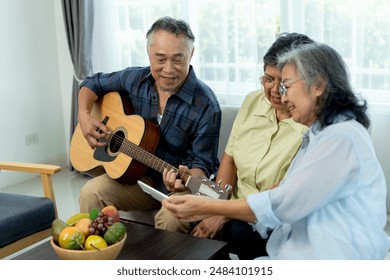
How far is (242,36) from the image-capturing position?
3594mm

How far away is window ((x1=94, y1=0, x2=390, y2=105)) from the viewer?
10.3ft

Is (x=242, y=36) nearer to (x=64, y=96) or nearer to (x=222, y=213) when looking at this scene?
(x=64, y=96)

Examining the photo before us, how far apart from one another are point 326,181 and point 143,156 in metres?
1.11

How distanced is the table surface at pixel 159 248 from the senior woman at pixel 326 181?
233 mm

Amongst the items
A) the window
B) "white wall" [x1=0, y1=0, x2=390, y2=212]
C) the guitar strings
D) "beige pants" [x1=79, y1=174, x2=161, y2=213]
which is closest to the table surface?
the guitar strings

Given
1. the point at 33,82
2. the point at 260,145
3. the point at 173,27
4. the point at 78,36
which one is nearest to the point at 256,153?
the point at 260,145

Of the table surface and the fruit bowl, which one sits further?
the table surface

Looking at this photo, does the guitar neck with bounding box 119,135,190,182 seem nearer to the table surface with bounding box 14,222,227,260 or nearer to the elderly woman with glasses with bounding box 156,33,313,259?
the elderly woman with glasses with bounding box 156,33,313,259

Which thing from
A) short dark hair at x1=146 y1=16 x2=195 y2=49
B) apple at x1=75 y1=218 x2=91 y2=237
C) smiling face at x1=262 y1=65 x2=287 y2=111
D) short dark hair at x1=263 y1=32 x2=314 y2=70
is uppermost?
short dark hair at x1=146 y1=16 x2=195 y2=49

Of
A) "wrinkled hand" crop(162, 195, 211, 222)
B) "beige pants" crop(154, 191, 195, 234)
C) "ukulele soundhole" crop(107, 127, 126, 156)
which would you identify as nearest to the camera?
"wrinkled hand" crop(162, 195, 211, 222)

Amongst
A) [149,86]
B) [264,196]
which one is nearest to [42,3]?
[149,86]

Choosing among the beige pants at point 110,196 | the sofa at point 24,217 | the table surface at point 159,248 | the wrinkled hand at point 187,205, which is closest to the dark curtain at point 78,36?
the sofa at point 24,217

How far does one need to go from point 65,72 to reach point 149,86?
216cm

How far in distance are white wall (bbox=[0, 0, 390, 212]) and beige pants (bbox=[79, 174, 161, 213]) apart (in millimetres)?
1897
